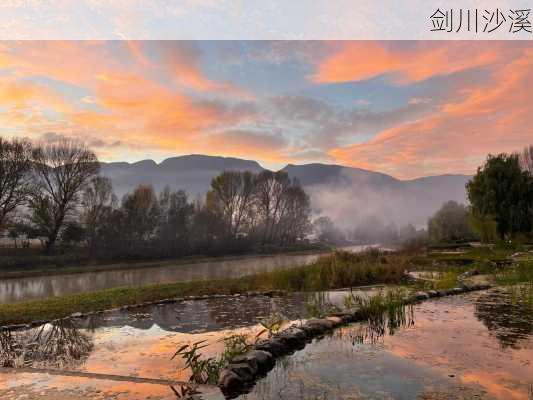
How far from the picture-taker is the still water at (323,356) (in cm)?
578

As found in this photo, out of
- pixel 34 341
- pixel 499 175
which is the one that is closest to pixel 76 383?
pixel 34 341

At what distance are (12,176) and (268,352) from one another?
4146 cm

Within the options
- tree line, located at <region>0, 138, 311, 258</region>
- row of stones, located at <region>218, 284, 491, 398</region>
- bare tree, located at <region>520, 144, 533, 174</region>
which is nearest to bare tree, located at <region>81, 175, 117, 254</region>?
tree line, located at <region>0, 138, 311, 258</region>

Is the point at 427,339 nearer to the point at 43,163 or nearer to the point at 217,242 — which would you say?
the point at 43,163

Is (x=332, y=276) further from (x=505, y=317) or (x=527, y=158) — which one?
(x=527, y=158)

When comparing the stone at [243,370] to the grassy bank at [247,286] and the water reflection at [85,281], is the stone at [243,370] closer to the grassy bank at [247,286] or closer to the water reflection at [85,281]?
the grassy bank at [247,286]

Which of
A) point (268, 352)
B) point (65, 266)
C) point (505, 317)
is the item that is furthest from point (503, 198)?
point (65, 266)

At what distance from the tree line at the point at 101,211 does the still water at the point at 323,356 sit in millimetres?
35221

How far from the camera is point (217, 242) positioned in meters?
60.3

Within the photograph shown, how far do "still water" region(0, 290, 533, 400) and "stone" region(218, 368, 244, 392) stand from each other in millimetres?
256

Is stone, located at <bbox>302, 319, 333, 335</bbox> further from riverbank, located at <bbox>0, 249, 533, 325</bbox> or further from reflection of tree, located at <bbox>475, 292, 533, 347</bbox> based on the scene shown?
riverbank, located at <bbox>0, 249, 533, 325</bbox>

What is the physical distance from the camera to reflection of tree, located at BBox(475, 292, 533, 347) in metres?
8.20

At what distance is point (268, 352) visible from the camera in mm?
7406

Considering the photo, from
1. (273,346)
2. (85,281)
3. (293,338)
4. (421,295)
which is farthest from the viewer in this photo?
(85,281)
